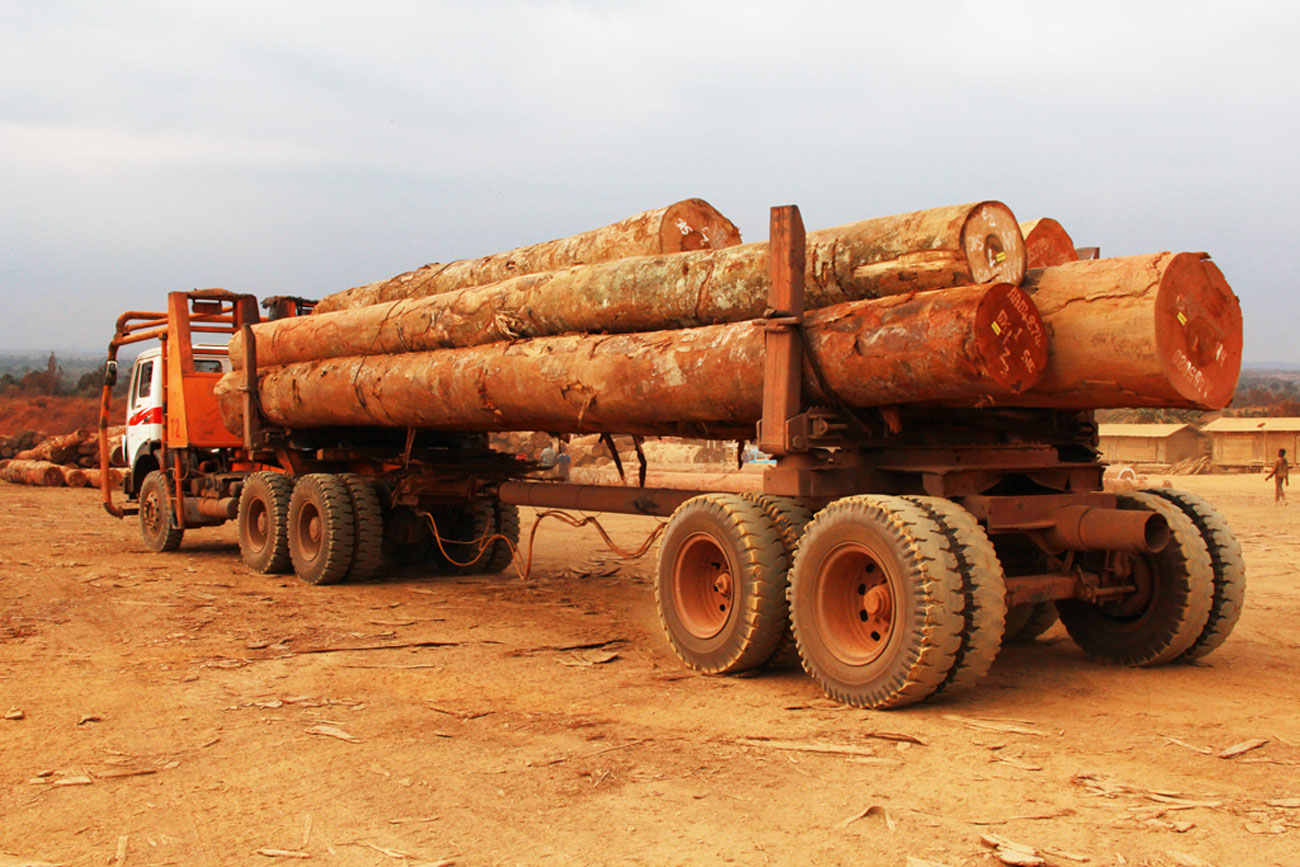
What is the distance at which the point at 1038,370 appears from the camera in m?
5.88

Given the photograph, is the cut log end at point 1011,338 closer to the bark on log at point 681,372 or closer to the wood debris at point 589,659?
the bark on log at point 681,372

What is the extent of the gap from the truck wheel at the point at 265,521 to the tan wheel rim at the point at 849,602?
7493mm

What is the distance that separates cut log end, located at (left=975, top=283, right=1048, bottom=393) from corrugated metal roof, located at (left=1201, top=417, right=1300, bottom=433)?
37.0 meters

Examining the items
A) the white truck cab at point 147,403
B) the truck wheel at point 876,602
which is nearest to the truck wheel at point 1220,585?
the truck wheel at point 876,602

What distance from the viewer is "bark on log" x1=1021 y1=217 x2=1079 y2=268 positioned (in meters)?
7.04

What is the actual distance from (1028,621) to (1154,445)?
34.8 m

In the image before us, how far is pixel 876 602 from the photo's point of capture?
237 inches

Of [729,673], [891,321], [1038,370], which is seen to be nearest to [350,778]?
[729,673]

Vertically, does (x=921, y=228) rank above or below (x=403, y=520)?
above

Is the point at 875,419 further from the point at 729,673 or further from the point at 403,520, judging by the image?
the point at 403,520

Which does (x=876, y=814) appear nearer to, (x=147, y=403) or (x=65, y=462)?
(x=147, y=403)

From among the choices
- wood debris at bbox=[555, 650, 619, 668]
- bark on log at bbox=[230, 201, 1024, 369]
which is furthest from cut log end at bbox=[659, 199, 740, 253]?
wood debris at bbox=[555, 650, 619, 668]

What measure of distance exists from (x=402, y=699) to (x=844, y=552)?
263cm

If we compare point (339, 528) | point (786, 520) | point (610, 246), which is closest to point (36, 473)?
point (339, 528)
